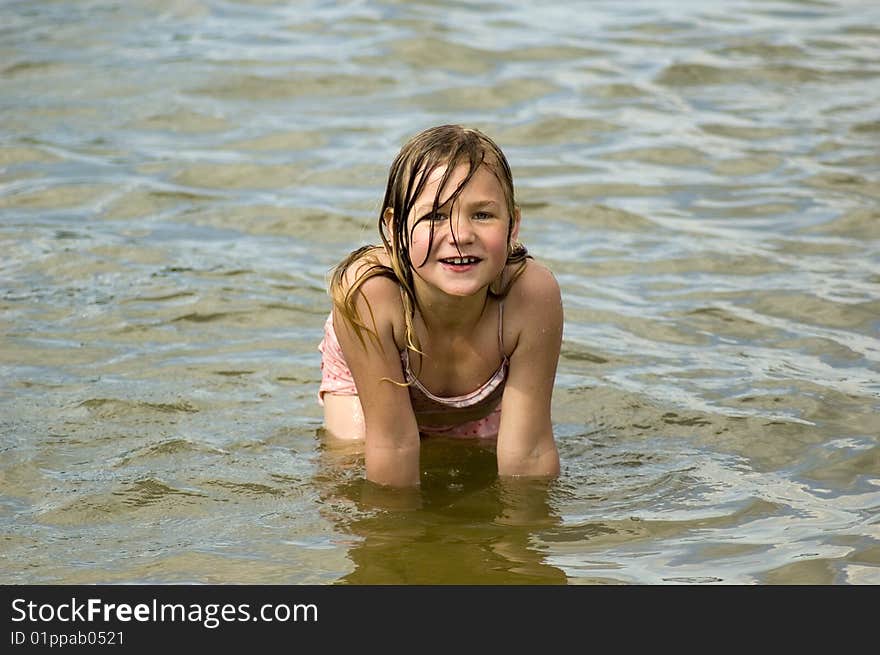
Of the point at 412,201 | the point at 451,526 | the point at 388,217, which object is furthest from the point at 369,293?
the point at 451,526

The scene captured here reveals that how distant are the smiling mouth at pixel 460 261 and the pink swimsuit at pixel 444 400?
369mm

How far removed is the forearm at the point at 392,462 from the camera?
4465 millimetres

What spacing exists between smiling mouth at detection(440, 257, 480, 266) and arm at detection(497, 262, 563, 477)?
36 centimetres

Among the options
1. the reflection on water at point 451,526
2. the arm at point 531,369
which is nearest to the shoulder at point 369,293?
the arm at point 531,369

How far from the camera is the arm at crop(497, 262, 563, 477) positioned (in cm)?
447

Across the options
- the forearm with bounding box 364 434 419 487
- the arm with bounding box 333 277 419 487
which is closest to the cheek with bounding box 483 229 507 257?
the arm with bounding box 333 277 419 487

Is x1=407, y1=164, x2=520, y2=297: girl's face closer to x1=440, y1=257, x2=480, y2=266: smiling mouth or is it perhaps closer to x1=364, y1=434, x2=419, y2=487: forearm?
x1=440, y1=257, x2=480, y2=266: smiling mouth

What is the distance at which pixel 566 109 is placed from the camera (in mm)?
9391

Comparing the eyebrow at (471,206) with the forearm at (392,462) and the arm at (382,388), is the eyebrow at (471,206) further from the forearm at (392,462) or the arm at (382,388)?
the forearm at (392,462)
